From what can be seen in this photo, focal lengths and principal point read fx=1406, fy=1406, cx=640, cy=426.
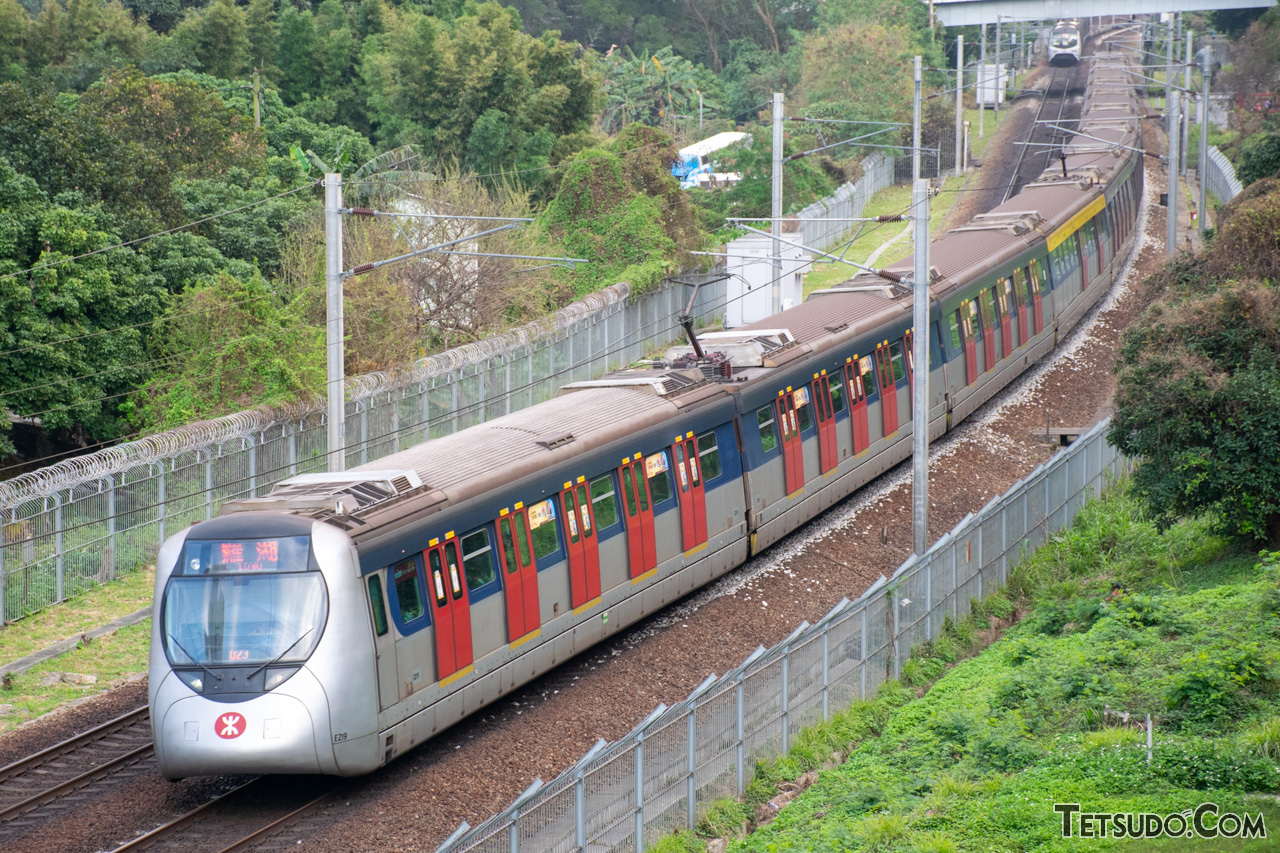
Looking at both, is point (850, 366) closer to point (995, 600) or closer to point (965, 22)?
point (995, 600)

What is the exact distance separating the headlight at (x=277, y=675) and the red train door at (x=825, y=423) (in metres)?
11.6

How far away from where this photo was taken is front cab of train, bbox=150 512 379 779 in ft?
42.5

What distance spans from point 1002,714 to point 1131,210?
3747 cm

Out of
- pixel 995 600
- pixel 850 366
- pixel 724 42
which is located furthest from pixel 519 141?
pixel 724 42

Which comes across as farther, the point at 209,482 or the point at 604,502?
the point at 209,482

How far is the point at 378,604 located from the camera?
1359 cm

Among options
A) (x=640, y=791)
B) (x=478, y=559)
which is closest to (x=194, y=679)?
(x=478, y=559)

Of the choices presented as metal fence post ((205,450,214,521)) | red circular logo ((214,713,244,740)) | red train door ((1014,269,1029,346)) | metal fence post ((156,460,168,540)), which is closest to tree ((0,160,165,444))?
metal fence post ((205,450,214,521))

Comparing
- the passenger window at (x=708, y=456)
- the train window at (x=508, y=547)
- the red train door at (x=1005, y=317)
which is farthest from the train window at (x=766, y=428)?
the red train door at (x=1005, y=317)

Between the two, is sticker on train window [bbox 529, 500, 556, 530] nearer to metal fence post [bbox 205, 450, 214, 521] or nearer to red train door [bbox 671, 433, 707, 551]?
red train door [bbox 671, 433, 707, 551]

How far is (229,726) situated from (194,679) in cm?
58

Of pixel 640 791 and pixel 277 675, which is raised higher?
pixel 277 675

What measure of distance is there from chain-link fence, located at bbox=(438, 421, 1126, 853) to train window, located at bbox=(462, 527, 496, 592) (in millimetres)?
2585

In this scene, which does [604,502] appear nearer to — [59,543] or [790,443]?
[790,443]
